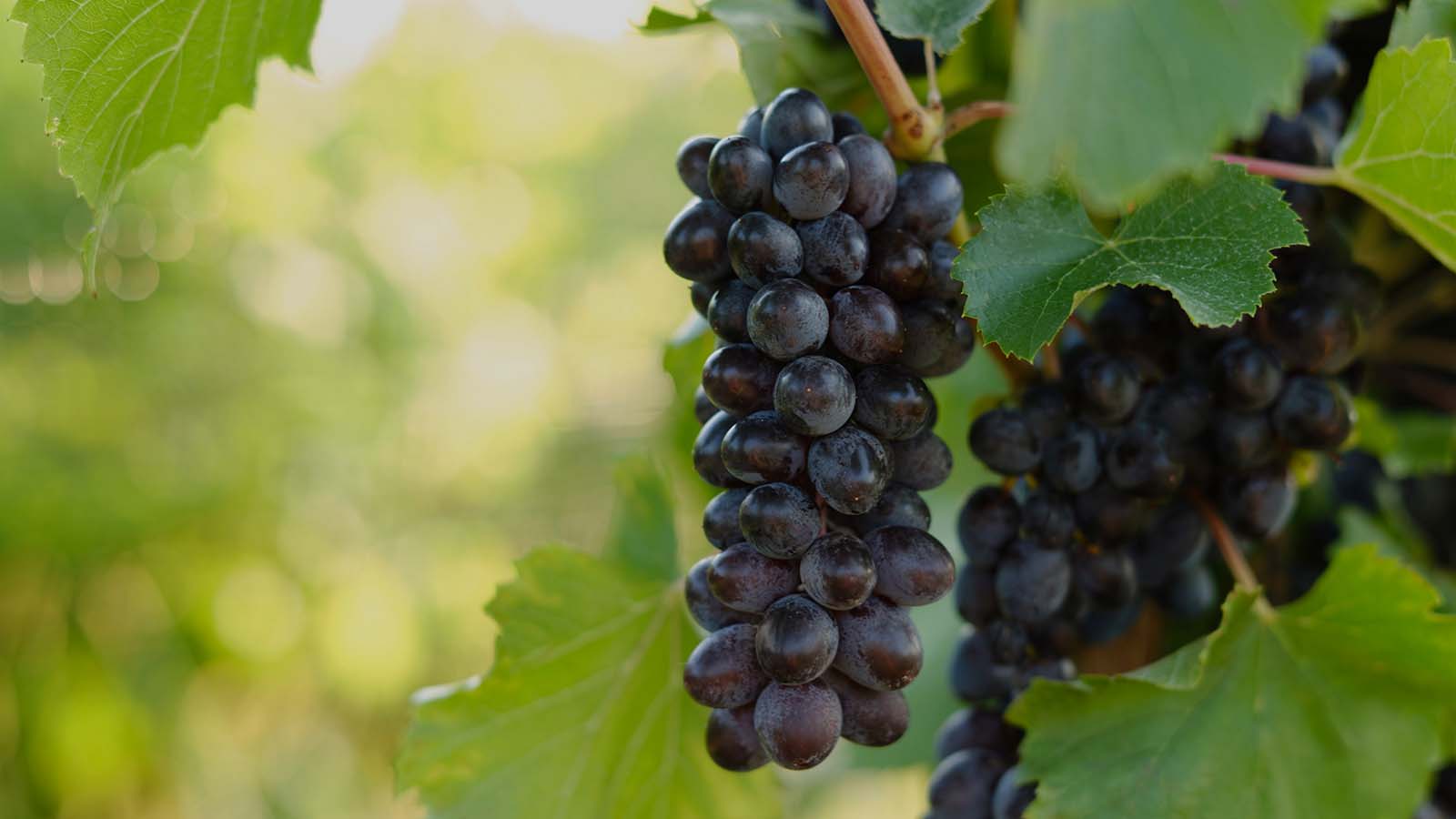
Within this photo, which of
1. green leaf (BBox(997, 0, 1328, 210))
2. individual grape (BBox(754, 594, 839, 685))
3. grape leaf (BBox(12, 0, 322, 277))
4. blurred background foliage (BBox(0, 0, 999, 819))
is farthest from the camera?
blurred background foliage (BBox(0, 0, 999, 819))

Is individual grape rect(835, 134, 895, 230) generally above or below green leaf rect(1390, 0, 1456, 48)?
above

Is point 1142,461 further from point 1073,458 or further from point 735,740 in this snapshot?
point 735,740

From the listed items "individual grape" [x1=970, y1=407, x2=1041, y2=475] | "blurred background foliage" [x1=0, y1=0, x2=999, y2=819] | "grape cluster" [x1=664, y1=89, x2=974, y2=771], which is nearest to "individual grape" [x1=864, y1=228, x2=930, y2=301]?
"grape cluster" [x1=664, y1=89, x2=974, y2=771]

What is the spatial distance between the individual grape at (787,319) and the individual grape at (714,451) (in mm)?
42

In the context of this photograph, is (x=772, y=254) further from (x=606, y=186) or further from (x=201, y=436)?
(x=606, y=186)

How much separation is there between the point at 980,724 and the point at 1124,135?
0.38 metres

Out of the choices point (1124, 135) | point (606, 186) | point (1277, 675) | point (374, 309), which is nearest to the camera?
point (1124, 135)

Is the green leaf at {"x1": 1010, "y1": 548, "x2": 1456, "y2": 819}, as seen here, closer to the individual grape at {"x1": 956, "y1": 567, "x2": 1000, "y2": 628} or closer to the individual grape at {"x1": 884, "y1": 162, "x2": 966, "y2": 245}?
the individual grape at {"x1": 956, "y1": 567, "x2": 1000, "y2": 628}

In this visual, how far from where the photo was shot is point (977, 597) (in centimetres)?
52

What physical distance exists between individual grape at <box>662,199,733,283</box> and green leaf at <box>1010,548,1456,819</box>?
25cm

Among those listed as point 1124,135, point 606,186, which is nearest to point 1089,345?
point 1124,135

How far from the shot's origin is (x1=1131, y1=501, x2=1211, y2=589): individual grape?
534mm

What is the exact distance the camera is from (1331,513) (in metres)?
0.71

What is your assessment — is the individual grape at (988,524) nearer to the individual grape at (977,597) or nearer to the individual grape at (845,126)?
the individual grape at (977,597)
